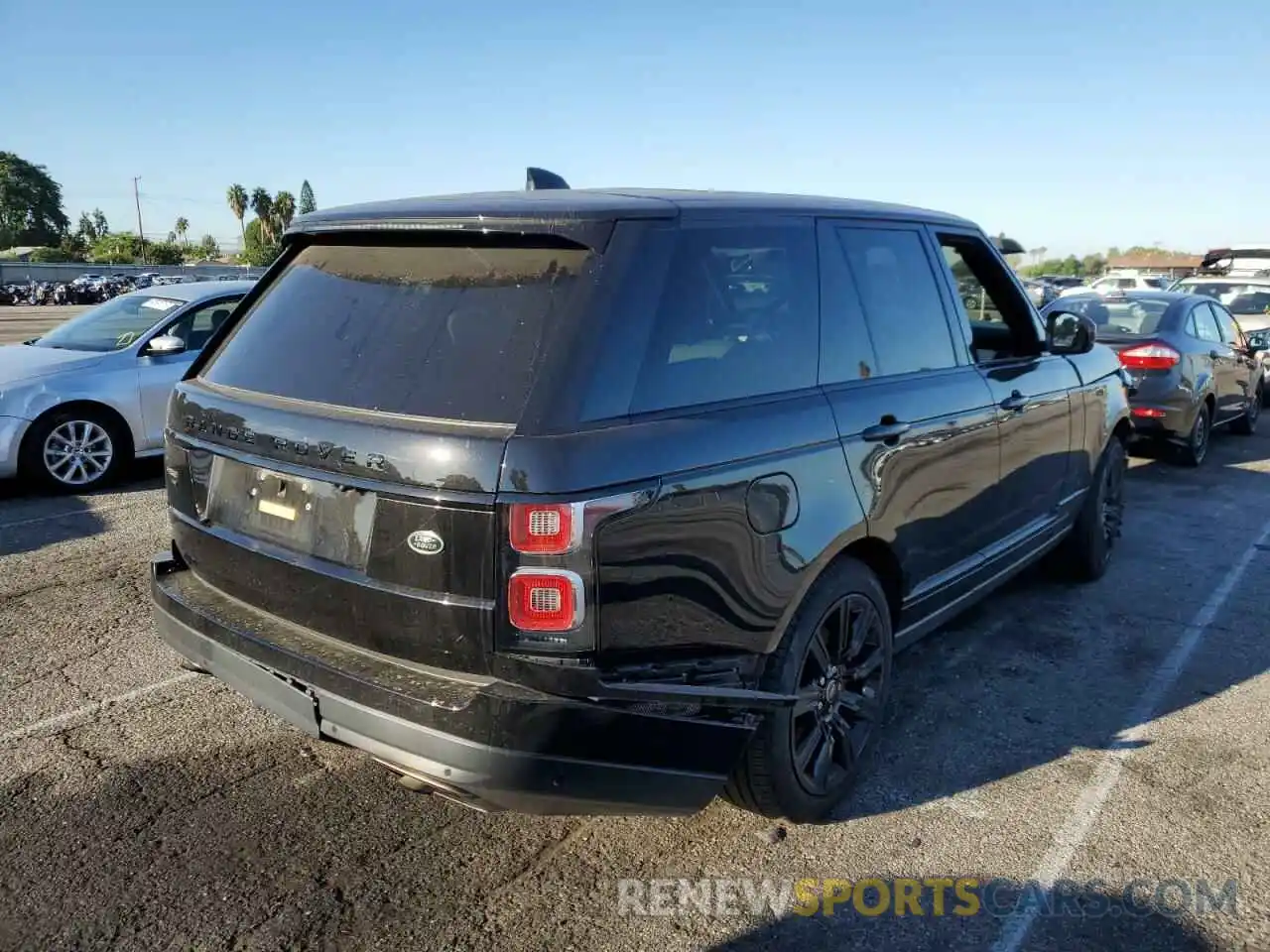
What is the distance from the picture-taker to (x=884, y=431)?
3.26 metres

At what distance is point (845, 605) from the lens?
10.4 feet

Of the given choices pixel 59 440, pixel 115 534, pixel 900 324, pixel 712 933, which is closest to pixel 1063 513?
pixel 900 324

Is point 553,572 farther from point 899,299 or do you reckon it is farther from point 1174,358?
point 1174,358

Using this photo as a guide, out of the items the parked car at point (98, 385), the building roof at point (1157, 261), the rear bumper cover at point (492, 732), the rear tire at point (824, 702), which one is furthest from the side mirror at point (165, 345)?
the building roof at point (1157, 261)

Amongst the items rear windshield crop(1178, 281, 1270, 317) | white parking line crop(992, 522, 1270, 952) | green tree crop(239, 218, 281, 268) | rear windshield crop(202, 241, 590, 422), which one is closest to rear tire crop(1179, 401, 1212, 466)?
white parking line crop(992, 522, 1270, 952)

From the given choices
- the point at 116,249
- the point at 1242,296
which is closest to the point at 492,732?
the point at 1242,296

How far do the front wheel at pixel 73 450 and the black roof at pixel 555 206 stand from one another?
195 inches

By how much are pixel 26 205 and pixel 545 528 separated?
114319 mm

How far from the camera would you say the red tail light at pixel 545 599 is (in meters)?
2.31

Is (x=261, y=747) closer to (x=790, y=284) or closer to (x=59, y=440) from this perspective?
(x=790, y=284)

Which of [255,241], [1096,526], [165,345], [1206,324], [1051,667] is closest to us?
[1051,667]

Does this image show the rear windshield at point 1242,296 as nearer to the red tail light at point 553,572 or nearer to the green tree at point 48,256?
the red tail light at point 553,572

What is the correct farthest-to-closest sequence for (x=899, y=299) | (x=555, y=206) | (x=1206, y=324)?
(x=1206, y=324), (x=899, y=299), (x=555, y=206)

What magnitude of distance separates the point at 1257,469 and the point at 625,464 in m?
9.02
